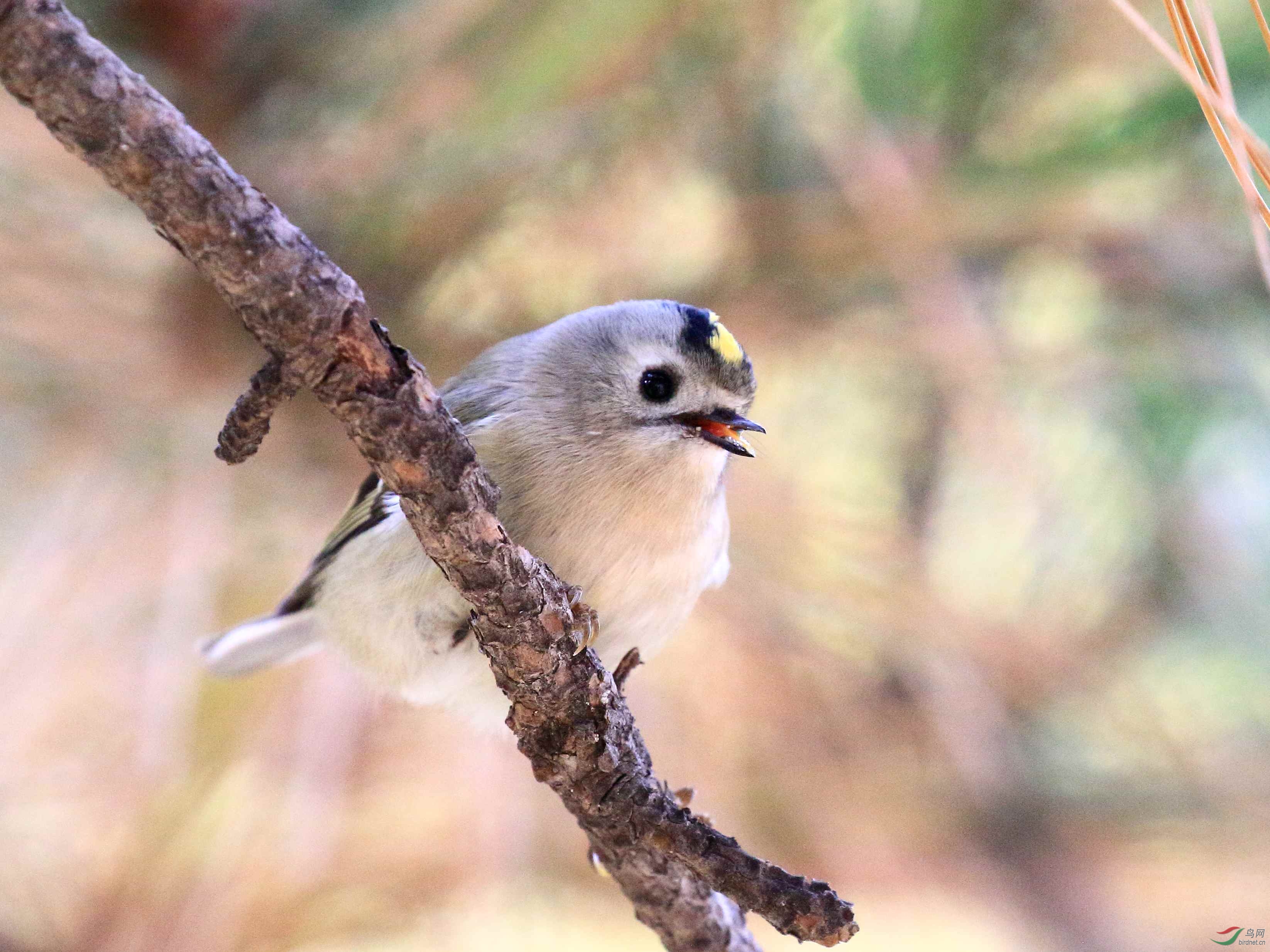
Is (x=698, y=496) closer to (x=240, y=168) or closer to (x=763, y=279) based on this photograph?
(x=763, y=279)

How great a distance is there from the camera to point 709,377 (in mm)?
1103

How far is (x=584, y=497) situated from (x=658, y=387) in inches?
6.7

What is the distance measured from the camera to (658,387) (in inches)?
43.5

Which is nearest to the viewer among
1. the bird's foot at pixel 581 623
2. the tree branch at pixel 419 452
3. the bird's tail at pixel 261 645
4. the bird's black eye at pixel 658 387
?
the tree branch at pixel 419 452

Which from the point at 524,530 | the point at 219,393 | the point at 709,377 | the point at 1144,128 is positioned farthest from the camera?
the point at 219,393

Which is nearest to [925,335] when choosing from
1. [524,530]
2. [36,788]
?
[524,530]

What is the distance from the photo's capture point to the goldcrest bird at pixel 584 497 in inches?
39.3

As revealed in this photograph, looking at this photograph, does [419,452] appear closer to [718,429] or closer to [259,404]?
[259,404]

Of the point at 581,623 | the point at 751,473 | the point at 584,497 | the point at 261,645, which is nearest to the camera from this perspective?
the point at 581,623

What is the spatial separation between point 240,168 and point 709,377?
680 mm
